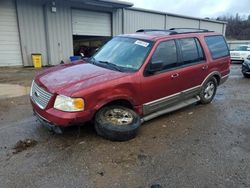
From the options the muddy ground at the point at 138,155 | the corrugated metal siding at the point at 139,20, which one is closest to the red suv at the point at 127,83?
the muddy ground at the point at 138,155

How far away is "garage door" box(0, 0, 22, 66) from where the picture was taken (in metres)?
12.4

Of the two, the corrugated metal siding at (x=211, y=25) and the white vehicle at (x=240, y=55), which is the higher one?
the corrugated metal siding at (x=211, y=25)

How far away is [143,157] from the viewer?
360 centimetres

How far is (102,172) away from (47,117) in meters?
1.28

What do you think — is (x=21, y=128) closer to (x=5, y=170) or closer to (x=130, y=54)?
(x=5, y=170)

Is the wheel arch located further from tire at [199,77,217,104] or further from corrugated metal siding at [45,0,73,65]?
corrugated metal siding at [45,0,73,65]

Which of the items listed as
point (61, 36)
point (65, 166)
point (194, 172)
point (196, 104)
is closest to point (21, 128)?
point (65, 166)

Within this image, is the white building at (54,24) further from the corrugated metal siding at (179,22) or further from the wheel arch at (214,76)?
the wheel arch at (214,76)

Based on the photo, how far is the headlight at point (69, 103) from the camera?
3.56 metres

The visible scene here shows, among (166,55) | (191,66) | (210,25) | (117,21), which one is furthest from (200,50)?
(210,25)

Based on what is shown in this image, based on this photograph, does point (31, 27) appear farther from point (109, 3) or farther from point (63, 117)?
point (63, 117)

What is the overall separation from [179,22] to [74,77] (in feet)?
67.2

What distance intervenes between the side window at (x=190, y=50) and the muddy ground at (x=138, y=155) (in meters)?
1.36

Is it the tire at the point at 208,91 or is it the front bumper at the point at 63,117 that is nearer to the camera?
the front bumper at the point at 63,117
